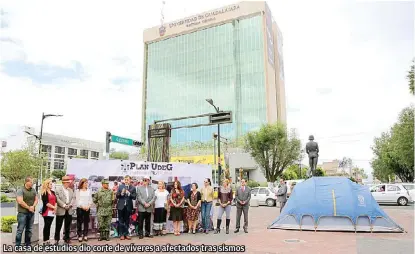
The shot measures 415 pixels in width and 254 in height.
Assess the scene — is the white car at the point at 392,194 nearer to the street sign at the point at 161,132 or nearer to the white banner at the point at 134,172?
the street sign at the point at 161,132

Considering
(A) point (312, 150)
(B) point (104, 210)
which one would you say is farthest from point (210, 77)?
(B) point (104, 210)

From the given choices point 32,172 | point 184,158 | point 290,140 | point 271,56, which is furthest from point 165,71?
point 32,172

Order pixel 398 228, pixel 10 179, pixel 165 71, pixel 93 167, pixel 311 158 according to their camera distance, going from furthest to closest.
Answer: pixel 165 71
pixel 10 179
pixel 311 158
pixel 398 228
pixel 93 167

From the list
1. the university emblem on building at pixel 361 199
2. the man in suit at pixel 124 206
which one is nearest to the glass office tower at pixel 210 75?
the university emblem on building at pixel 361 199

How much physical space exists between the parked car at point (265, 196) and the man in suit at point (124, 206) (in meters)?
17.5

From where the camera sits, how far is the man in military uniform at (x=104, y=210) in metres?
9.70

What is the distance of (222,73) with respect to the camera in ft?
249

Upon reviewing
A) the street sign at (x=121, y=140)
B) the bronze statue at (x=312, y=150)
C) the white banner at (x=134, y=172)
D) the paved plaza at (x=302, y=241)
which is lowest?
the paved plaza at (x=302, y=241)

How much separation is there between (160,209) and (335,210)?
237 inches

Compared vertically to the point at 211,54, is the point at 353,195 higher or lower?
lower

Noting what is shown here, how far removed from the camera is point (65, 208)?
919 cm

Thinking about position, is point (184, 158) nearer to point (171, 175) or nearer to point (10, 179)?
point (10, 179)

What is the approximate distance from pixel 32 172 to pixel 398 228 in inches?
958

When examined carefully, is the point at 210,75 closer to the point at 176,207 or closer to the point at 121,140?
the point at 121,140
